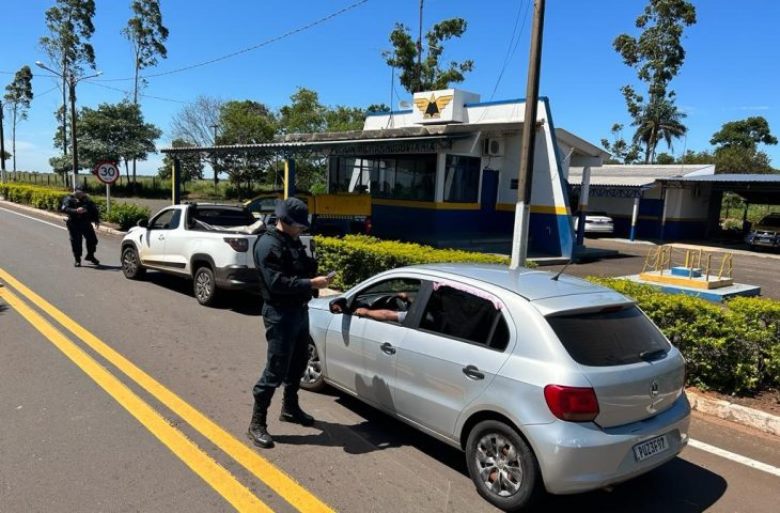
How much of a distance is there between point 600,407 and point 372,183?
17673mm

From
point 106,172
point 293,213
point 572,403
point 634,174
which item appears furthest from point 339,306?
point 634,174

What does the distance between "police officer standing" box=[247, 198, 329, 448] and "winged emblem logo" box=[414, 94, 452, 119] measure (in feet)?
51.4

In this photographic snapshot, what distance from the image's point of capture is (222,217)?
32.0ft

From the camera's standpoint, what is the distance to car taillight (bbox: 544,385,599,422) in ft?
10.5

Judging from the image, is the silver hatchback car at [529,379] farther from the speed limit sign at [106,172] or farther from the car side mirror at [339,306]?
the speed limit sign at [106,172]

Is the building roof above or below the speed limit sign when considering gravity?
above

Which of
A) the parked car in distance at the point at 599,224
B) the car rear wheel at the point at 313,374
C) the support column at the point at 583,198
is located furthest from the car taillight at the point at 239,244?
the parked car in distance at the point at 599,224

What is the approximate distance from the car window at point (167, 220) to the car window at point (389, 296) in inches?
235

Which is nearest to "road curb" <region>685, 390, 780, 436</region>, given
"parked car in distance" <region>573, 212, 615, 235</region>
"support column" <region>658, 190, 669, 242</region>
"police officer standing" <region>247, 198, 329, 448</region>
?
"police officer standing" <region>247, 198, 329, 448</region>

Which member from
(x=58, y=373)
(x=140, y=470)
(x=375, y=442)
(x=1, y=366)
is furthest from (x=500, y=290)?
(x=1, y=366)

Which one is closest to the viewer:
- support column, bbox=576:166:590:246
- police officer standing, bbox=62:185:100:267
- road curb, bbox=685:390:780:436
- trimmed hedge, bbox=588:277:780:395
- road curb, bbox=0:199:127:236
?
road curb, bbox=685:390:780:436

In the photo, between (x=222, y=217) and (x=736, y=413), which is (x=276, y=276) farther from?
(x=222, y=217)

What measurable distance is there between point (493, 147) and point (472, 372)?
15.6m

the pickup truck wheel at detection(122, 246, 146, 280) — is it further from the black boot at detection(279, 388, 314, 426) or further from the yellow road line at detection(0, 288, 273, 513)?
the black boot at detection(279, 388, 314, 426)
